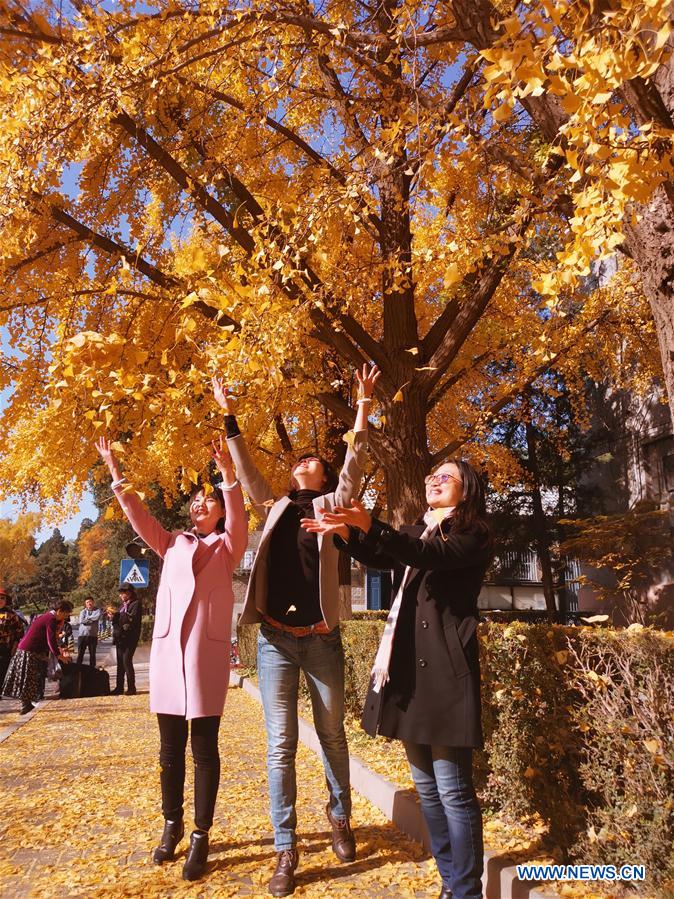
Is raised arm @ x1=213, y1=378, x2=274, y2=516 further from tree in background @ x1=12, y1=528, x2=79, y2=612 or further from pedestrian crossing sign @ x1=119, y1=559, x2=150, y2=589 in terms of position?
tree in background @ x1=12, y1=528, x2=79, y2=612

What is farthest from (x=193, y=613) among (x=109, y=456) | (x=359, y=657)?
(x=359, y=657)

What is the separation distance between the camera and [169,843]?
3.84m

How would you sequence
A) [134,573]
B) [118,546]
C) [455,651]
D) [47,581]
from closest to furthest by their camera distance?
1. [455,651]
2. [134,573]
3. [118,546]
4. [47,581]

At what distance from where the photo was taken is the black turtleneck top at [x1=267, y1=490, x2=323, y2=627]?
375cm

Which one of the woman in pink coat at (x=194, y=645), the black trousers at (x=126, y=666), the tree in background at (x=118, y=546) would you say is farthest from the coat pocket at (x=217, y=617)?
the tree in background at (x=118, y=546)

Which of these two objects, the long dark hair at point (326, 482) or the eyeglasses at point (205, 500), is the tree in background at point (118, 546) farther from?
the long dark hair at point (326, 482)

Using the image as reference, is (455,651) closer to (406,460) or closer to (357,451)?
(357,451)

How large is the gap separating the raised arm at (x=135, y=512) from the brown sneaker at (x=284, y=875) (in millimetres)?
1682

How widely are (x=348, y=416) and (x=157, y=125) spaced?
4.38 metres

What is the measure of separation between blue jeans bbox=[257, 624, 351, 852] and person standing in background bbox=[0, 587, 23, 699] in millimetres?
8945

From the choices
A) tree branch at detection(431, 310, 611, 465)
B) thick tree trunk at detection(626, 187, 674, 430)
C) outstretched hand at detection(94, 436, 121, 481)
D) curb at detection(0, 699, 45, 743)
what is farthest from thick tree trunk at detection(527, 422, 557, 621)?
outstretched hand at detection(94, 436, 121, 481)

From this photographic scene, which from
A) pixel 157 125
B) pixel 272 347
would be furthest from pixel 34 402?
pixel 272 347

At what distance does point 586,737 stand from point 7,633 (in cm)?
1056

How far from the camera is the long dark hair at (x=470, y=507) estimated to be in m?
3.10
